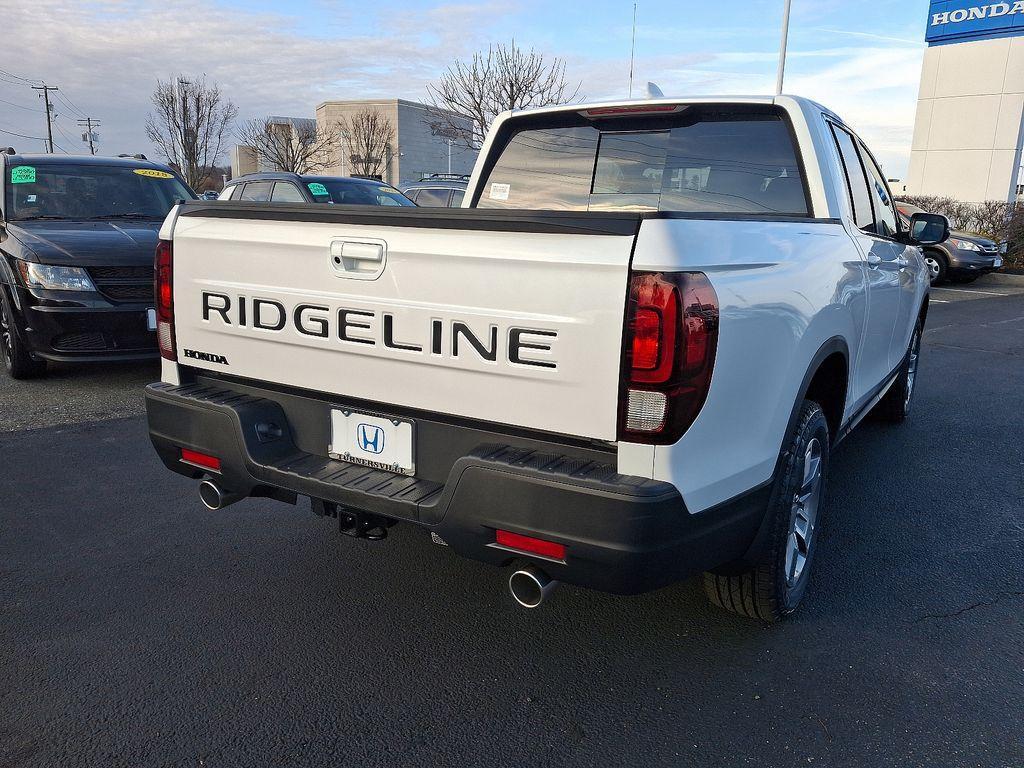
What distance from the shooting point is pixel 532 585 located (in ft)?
7.70

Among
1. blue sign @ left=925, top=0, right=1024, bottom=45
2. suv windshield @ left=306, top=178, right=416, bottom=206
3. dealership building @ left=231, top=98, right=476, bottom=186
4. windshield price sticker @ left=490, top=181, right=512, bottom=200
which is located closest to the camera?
windshield price sticker @ left=490, top=181, right=512, bottom=200

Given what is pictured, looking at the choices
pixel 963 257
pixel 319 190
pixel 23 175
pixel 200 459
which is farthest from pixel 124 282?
pixel 963 257

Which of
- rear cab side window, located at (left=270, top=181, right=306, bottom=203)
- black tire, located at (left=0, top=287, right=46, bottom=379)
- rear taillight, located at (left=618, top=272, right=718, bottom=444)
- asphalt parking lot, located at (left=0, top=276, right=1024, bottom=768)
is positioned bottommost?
asphalt parking lot, located at (left=0, top=276, right=1024, bottom=768)

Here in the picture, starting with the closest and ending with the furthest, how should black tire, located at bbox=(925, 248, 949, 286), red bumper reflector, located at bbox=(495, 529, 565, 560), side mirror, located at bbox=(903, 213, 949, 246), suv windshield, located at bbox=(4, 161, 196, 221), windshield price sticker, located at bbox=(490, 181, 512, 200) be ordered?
red bumper reflector, located at bbox=(495, 529, 565, 560) → windshield price sticker, located at bbox=(490, 181, 512, 200) → side mirror, located at bbox=(903, 213, 949, 246) → suv windshield, located at bbox=(4, 161, 196, 221) → black tire, located at bbox=(925, 248, 949, 286)

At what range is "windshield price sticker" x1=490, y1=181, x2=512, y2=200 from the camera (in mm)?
4156

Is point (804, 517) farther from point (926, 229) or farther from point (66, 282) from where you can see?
point (66, 282)

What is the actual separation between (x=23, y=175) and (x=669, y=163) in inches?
252

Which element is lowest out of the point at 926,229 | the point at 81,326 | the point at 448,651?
the point at 448,651

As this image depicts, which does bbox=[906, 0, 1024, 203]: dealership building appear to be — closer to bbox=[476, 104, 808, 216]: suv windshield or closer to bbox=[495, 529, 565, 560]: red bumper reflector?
bbox=[476, 104, 808, 216]: suv windshield

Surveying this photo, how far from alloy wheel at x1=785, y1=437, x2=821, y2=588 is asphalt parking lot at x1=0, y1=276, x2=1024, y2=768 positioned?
22 cm

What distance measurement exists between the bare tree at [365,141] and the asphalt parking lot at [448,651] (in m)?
64.5

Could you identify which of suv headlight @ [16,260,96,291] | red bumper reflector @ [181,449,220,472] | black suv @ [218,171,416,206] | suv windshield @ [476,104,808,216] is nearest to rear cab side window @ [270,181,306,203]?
black suv @ [218,171,416,206]

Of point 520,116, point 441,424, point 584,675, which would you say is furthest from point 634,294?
point 520,116

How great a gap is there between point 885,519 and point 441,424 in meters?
2.74
